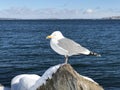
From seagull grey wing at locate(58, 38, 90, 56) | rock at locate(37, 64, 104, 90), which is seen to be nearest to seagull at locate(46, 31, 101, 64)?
seagull grey wing at locate(58, 38, 90, 56)

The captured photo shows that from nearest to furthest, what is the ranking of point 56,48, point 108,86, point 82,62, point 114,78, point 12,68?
point 56,48 → point 108,86 → point 114,78 → point 12,68 → point 82,62

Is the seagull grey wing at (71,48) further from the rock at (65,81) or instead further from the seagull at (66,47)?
the rock at (65,81)

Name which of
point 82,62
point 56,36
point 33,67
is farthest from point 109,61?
point 56,36

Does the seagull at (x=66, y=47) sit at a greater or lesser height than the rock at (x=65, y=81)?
greater

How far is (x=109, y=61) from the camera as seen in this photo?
42.8 meters

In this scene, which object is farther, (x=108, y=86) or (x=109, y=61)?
(x=109, y=61)

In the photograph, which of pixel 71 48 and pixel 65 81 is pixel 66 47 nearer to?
pixel 71 48

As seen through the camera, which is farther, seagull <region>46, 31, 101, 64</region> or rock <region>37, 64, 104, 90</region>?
seagull <region>46, 31, 101, 64</region>

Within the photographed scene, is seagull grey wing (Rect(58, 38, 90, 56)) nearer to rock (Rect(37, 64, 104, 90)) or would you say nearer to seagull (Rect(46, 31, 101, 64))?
seagull (Rect(46, 31, 101, 64))

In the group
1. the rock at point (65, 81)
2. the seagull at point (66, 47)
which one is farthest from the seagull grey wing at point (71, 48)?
the rock at point (65, 81)

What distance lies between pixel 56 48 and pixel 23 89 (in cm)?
198

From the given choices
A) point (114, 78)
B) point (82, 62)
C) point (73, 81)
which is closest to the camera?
point (73, 81)

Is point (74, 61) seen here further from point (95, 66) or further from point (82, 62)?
point (95, 66)

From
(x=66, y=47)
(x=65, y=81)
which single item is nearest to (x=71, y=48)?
(x=66, y=47)
